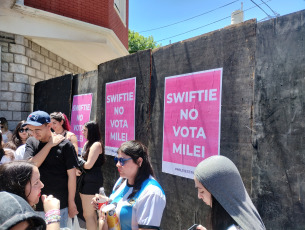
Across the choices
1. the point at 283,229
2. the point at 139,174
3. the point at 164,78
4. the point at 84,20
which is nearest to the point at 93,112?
the point at 164,78

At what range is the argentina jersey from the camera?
1852mm

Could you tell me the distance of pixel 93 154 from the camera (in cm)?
372

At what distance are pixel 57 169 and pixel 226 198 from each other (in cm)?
203

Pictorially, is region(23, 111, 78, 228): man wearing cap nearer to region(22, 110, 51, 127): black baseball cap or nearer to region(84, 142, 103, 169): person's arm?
region(22, 110, 51, 127): black baseball cap

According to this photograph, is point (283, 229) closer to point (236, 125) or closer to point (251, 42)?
point (236, 125)

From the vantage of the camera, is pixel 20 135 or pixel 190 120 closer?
pixel 190 120

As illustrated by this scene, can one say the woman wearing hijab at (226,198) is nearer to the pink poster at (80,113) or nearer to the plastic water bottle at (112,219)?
the plastic water bottle at (112,219)

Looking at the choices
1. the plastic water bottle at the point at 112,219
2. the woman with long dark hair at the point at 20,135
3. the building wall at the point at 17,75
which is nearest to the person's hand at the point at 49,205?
the plastic water bottle at the point at 112,219

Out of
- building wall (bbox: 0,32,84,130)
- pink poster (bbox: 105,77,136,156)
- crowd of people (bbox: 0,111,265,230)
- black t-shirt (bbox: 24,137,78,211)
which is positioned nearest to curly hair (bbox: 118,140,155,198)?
crowd of people (bbox: 0,111,265,230)

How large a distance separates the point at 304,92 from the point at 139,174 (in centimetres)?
142

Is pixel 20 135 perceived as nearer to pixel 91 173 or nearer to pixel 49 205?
pixel 91 173

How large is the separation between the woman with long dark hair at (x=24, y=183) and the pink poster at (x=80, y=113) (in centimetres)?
334

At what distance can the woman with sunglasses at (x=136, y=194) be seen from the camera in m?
1.87

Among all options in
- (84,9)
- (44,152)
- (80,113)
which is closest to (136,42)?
(84,9)
